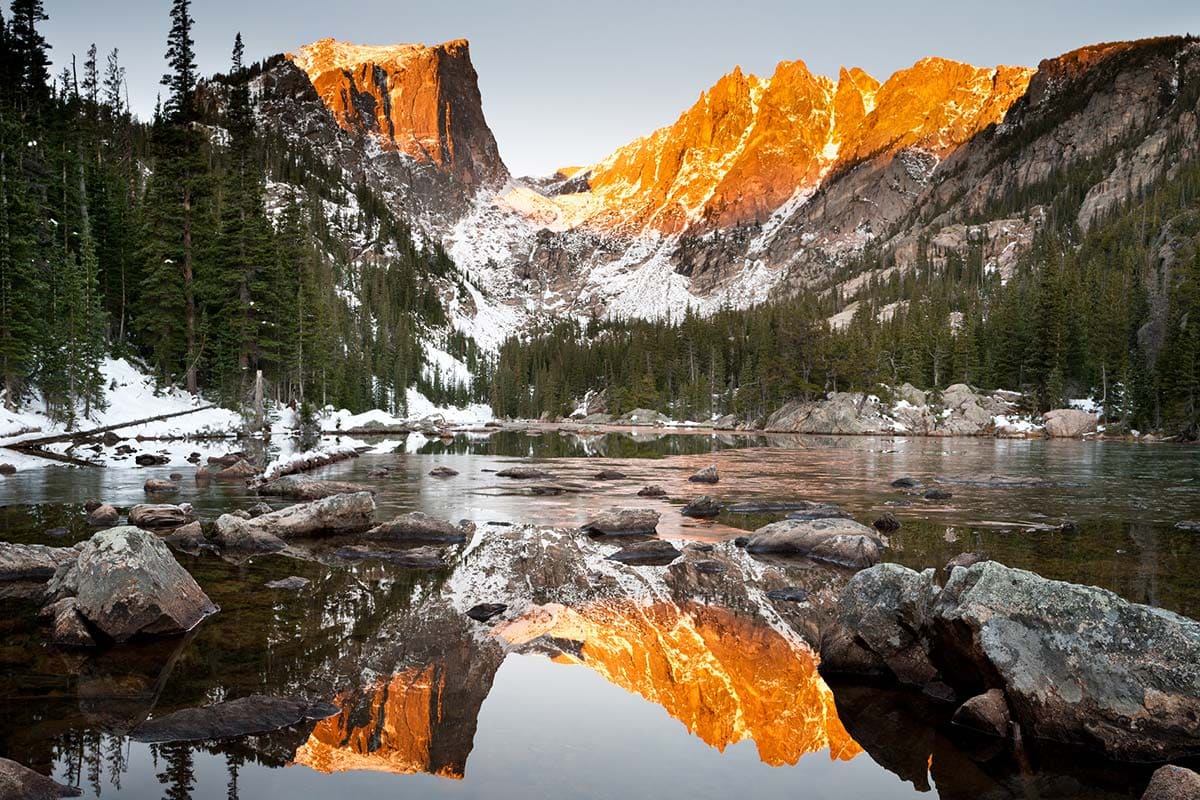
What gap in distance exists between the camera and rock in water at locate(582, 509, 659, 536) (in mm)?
20906

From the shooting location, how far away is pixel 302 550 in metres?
18.3

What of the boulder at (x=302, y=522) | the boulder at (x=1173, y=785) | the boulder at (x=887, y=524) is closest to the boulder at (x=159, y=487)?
the boulder at (x=302, y=522)

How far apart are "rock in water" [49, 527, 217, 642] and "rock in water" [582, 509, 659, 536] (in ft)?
35.4

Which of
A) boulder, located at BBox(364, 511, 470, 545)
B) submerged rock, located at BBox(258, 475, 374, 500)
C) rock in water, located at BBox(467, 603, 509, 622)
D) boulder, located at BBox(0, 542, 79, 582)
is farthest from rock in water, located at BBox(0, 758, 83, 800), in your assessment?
submerged rock, located at BBox(258, 475, 374, 500)

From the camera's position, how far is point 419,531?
65.8 ft

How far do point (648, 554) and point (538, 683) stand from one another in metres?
8.28

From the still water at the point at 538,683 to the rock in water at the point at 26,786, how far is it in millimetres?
242

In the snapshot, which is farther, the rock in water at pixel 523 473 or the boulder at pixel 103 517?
the rock in water at pixel 523 473

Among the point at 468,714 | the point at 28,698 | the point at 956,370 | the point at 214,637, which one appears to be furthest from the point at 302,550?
the point at 956,370

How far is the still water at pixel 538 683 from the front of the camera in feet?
24.0

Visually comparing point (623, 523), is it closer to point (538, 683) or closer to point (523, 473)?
point (538, 683)

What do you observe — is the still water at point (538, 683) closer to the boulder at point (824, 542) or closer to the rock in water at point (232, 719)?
the rock in water at point (232, 719)

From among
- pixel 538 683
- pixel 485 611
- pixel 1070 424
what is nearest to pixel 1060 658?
pixel 538 683

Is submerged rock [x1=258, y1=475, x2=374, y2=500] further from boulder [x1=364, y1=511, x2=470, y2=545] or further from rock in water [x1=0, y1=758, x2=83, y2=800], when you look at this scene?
rock in water [x1=0, y1=758, x2=83, y2=800]
